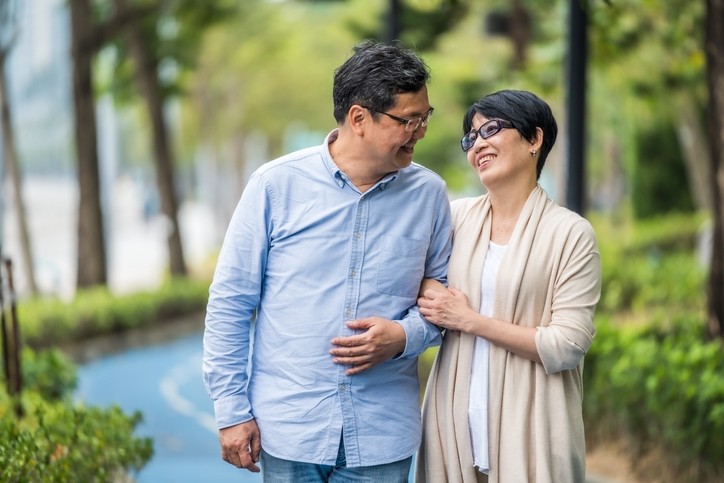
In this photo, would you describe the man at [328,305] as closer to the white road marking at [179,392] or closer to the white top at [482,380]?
the white top at [482,380]

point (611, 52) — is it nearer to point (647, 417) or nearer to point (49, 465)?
point (647, 417)

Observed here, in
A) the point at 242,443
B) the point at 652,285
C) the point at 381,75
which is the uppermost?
the point at 381,75

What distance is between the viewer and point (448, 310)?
376 cm

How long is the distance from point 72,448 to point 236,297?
5.65 feet

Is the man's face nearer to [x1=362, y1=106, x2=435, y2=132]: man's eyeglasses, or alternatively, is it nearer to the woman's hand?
[x1=362, y1=106, x2=435, y2=132]: man's eyeglasses

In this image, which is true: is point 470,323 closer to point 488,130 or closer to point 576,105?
point 488,130

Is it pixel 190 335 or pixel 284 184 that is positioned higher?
pixel 284 184

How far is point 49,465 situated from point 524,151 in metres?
2.23

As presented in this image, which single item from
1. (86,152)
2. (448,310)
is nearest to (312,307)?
(448,310)

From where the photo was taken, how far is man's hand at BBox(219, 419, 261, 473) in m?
3.71

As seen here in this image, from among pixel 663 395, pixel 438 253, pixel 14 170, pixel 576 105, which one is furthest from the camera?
pixel 14 170

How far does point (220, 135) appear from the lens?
140 feet

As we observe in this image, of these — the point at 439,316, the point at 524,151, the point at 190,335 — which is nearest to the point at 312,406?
the point at 439,316

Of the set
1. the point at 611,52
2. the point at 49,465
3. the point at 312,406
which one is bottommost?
the point at 49,465
